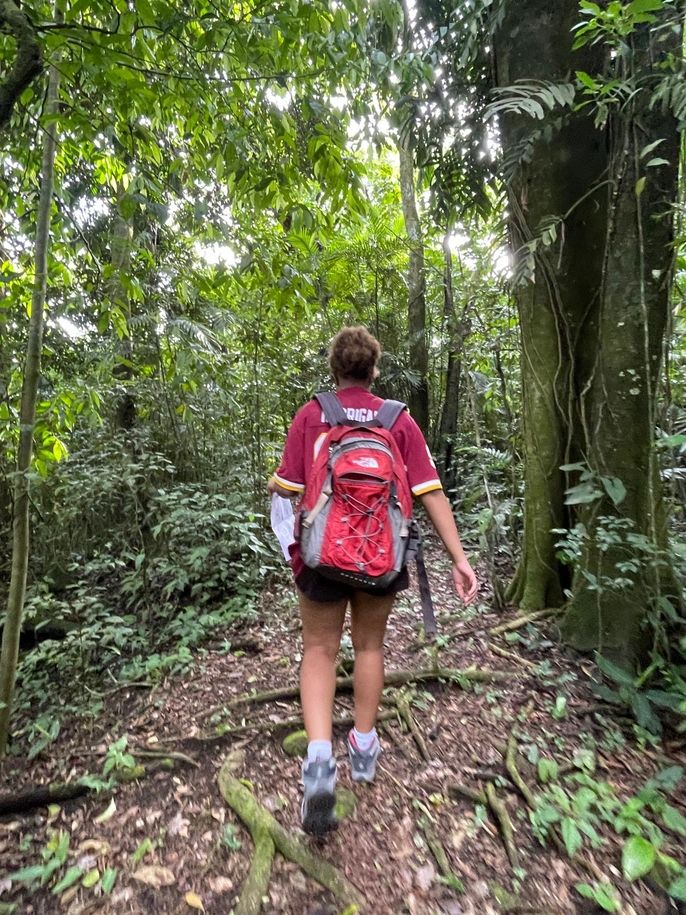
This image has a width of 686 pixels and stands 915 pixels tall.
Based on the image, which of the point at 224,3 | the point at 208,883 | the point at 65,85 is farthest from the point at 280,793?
the point at 65,85

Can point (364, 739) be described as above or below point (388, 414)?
below

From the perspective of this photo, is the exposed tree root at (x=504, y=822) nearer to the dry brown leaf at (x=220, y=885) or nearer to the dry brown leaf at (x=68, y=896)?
the dry brown leaf at (x=220, y=885)

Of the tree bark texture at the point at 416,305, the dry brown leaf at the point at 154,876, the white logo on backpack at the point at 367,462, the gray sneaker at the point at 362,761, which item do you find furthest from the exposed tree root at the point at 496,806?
the tree bark texture at the point at 416,305

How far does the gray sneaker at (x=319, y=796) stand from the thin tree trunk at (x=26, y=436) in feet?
6.42

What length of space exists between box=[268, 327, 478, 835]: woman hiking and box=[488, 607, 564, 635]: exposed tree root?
1.55 meters

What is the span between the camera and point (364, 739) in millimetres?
2346

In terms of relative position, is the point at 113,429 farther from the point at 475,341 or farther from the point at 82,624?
the point at 475,341

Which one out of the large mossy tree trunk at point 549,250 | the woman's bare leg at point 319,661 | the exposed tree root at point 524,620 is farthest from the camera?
the exposed tree root at point 524,620

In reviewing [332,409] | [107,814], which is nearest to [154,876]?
[107,814]

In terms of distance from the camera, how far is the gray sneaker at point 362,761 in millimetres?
2373

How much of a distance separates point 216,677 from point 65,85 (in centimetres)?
393

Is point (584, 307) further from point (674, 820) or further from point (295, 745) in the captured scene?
point (295, 745)

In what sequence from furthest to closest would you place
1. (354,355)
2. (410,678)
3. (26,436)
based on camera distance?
(410,678) → (26,436) → (354,355)

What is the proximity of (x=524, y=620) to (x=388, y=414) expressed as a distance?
7.16 ft
